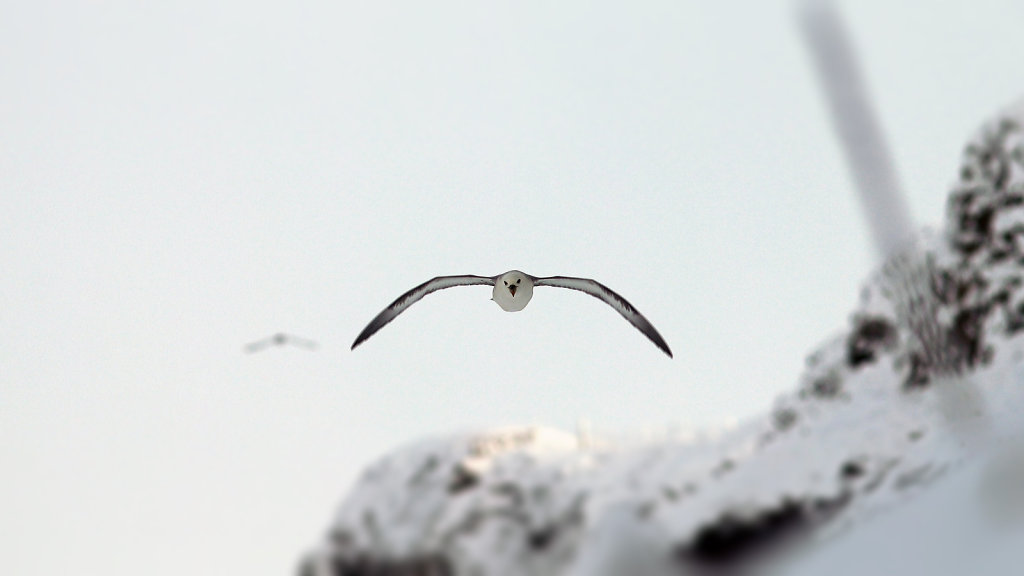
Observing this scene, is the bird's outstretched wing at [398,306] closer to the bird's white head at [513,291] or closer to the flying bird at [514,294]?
the flying bird at [514,294]

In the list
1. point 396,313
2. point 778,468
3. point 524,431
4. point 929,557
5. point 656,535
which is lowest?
point 929,557

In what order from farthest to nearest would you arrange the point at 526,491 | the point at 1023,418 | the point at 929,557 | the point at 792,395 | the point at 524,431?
the point at 792,395 < the point at 524,431 < the point at 526,491 < the point at 1023,418 < the point at 929,557

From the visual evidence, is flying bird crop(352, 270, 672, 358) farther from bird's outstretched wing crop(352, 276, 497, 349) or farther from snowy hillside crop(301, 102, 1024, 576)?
snowy hillside crop(301, 102, 1024, 576)

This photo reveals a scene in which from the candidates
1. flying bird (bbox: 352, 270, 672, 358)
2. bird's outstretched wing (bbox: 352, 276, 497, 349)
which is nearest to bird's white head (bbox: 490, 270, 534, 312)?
flying bird (bbox: 352, 270, 672, 358)

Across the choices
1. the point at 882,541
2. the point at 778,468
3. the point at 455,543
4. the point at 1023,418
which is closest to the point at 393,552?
the point at 455,543

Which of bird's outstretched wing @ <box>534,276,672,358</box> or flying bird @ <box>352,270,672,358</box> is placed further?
bird's outstretched wing @ <box>534,276,672,358</box>

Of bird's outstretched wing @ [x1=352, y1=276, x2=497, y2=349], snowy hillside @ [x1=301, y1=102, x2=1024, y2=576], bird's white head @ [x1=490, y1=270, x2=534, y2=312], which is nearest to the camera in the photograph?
snowy hillside @ [x1=301, y1=102, x2=1024, y2=576]

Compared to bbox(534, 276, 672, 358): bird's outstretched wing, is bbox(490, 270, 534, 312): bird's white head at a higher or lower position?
lower

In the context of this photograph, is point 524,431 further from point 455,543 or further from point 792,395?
point 792,395

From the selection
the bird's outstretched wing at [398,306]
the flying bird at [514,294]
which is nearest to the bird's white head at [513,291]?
the flying bird at [514,294]
